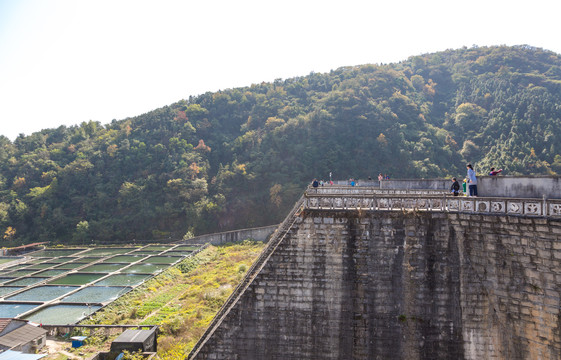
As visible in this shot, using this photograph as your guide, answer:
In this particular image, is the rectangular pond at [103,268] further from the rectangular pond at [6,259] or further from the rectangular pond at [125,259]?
the rectangular pond at [6,259]

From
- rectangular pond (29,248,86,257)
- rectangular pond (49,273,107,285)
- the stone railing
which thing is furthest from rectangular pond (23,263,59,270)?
the stone railing

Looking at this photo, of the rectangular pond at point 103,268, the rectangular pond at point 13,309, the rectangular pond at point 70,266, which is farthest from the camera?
the rectangular pond at point 70,266

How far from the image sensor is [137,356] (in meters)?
12.8

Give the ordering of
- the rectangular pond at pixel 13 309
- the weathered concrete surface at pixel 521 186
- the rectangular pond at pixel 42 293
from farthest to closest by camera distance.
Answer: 1. the rectangular pond at pixel 42 293
2. the rectangular pond at pixel 13 309
3. the weathered concrete surface at pixel 521 186

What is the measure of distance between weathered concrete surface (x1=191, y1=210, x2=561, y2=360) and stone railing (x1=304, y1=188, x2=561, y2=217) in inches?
9.8

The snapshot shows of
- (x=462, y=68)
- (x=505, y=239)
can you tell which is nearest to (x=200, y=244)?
(x=505, y=239)

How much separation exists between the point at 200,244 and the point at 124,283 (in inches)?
546

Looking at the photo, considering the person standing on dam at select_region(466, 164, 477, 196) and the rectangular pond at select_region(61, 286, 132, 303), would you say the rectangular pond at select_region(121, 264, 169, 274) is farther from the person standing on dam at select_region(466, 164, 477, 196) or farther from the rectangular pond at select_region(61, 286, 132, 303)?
the person standing on dam at select_region(466, 164, 477, 196)

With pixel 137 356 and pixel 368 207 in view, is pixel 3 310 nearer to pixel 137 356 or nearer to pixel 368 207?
pixel 137 356

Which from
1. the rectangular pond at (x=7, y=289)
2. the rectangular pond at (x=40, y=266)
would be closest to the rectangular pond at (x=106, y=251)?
the rectangular pond at (x=40, y=266)

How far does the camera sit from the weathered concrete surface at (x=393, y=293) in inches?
322

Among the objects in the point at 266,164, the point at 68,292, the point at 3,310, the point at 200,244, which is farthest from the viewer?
the point at 266,164

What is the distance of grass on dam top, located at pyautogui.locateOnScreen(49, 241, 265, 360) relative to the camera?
584 inches

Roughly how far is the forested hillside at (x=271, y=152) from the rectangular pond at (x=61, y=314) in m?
22.3
